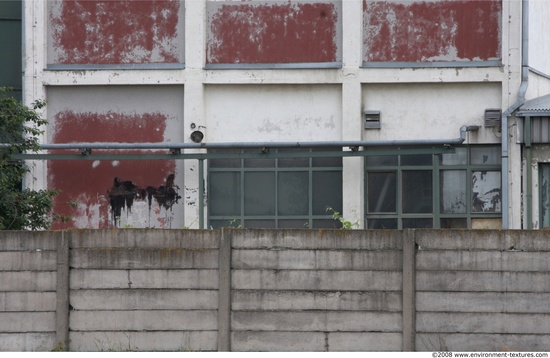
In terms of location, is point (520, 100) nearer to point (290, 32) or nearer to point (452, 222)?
point (452, 222)

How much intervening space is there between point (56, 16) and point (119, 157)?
363 cm

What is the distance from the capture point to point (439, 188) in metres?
23.5

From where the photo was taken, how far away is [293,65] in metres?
23.7

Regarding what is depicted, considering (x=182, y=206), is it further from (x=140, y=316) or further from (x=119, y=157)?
(x=140, y=316)

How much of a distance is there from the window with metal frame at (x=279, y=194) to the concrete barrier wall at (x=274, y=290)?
33.6 feet

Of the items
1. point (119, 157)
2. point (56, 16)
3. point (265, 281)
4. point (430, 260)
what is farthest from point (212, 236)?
point (56, 16)

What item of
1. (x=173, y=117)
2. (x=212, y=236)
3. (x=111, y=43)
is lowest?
(x=212, y=236)

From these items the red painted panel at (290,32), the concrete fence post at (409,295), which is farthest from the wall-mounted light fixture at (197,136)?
the concrete fence post at (409,295)

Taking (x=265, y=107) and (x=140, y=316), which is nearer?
(x=140, y=316)

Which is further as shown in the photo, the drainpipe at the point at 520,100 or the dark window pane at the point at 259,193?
Answer: the dark window pane at the point at 259,193

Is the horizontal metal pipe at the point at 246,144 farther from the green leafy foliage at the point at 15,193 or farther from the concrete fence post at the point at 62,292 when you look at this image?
the concrete fence post at the point at 62,292

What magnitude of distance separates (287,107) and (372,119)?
1869 millimetres

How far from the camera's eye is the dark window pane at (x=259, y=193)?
23797mm

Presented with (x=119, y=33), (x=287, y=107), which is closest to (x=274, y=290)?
(x=287, y=107)
